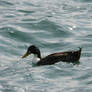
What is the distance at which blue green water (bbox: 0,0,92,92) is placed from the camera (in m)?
15.2

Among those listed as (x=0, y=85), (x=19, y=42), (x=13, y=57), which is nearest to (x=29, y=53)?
(x=13, y=57)

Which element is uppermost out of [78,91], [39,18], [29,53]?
[39,18]

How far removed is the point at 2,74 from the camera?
1622cm

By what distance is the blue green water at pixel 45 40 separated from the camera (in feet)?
49.8

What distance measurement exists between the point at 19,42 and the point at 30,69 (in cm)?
406

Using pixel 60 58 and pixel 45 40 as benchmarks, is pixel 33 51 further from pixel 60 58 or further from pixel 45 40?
pixel 45 40

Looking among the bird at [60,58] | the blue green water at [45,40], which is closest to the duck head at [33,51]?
the blue green water at [45,40]

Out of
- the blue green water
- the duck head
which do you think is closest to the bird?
the blue green water

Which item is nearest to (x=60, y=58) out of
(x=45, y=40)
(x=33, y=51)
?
(x=33, y=51)

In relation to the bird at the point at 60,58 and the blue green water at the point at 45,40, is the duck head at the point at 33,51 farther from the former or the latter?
the bird at the point at 60,58

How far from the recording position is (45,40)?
21.5m

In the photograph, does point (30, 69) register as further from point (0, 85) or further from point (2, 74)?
point (0, 85)

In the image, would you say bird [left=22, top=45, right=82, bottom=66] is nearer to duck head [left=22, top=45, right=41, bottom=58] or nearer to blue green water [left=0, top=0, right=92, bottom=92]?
blue green water [left=0, top=0, right=92, bottom=92]

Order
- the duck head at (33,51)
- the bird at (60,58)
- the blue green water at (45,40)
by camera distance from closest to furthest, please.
A: 1. the blue green water at (45,40)
2. the bird at (60,58)
3. the duck head at (33,51)
